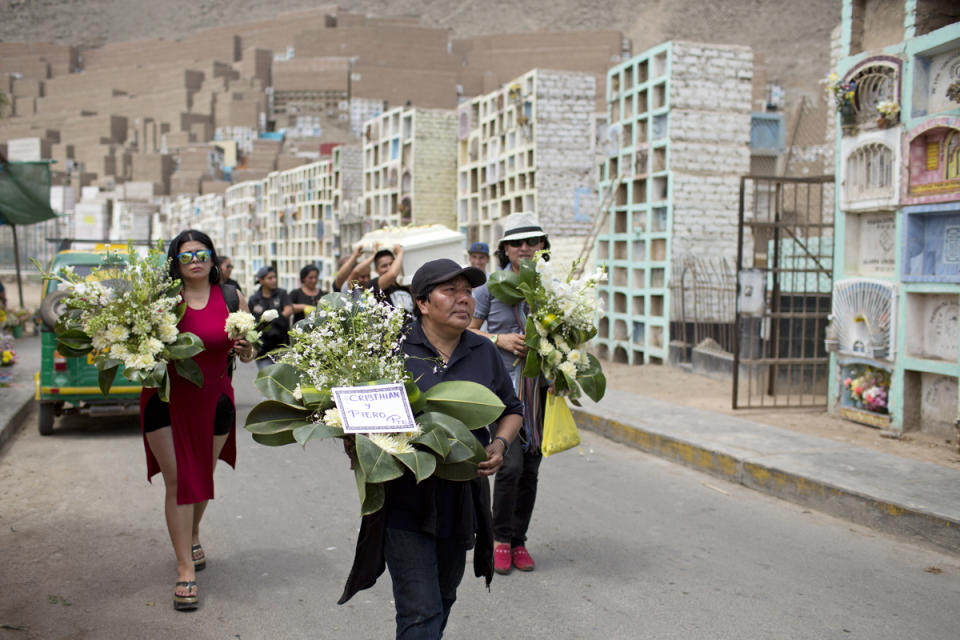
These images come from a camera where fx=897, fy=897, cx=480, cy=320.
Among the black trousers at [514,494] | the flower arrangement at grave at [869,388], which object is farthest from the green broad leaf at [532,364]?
the flower arrangement at grave at [869,388]

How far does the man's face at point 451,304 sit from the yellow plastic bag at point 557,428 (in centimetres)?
162

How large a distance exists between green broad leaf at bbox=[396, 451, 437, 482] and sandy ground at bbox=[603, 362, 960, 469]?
5.81 m

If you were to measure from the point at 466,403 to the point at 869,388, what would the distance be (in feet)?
22.8


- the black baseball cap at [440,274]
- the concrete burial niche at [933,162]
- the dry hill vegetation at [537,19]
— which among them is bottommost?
the black baseball cap at [440,274]

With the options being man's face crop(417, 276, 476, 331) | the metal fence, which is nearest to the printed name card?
man's face crop(417, 276, 476, 331)

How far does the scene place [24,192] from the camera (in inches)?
576

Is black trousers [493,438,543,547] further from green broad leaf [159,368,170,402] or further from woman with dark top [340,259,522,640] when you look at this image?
green broad leaf [159,368,170,402]

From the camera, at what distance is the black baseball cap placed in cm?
323

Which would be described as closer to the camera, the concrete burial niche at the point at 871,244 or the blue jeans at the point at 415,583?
the blue jeans at the point at 415,583

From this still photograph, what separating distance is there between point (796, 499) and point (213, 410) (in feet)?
14.0

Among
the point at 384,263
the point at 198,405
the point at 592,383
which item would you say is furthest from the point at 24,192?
the point at 592,383

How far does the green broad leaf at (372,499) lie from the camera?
290 centimetres

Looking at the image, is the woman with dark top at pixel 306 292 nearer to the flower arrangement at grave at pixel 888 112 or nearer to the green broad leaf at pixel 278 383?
the flower arrangement at grave at pixel 888 112

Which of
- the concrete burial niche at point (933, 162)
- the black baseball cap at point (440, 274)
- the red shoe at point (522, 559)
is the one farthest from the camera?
the concrete burial niche at point (933, 162)
